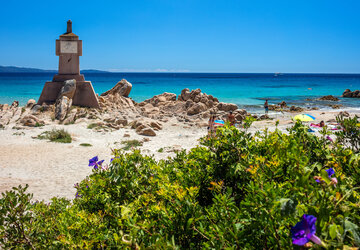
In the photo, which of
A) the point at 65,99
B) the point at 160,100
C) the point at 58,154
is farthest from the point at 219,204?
the point at 160,100

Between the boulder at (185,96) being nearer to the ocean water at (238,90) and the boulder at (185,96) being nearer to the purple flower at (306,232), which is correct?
the ocean water at (238,90)

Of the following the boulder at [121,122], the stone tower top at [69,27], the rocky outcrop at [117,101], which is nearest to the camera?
the boulder at [121,122]

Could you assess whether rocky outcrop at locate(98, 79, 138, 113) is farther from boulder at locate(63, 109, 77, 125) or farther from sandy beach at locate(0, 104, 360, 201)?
sandy beach at locate(0, 104, 360, 201)

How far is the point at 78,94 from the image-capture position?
18094 mm

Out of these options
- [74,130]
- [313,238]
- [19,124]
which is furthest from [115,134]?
[313,238]

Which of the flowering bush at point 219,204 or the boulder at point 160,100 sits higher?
the flowering bush at point 219,204

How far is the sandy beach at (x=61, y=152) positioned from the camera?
833 centimetres

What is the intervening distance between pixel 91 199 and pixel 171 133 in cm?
1300

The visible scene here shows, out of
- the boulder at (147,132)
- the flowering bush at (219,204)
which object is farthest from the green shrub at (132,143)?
the flowering bush at (219,204)

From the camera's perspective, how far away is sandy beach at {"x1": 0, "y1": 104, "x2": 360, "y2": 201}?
27.3 feet

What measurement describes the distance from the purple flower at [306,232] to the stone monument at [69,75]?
59.7 feet

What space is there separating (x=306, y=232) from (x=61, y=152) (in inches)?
455

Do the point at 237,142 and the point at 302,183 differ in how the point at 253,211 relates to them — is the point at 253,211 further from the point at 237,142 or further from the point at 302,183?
the point at 237,142

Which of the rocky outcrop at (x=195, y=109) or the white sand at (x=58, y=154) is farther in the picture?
the rocky outcrop at (x=195, y=109)
